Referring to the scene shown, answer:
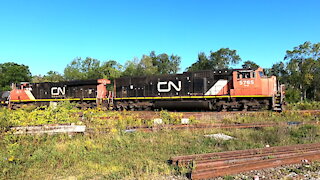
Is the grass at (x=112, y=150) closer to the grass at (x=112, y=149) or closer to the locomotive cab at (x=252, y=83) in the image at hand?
the grass at (x=112, y=149)

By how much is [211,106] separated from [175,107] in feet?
8.58

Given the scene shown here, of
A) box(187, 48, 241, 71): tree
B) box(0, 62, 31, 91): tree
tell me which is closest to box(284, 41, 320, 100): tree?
box(187, 48, 241, 71): tree

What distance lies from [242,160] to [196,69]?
56.9 metres

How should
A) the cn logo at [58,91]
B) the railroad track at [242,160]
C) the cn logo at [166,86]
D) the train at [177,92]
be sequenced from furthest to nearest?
the cn logo at [58,91] → the cn logo at [166,86] → the train at [177,92] → the railroad track at [242,160]

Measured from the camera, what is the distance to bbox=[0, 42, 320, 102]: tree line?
124 feet

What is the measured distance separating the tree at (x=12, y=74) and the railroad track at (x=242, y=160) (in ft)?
236

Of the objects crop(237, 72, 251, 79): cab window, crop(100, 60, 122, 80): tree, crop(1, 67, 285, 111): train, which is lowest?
crop(1, 67, 285, 111): train

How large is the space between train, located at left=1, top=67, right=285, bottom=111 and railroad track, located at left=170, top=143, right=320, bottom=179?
8385 mm

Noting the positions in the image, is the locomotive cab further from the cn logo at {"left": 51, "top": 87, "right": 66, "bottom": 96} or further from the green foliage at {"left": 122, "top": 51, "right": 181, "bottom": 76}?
the green foliage at {"left": 122, "top": 51, "right": 181, "bottom": 76}

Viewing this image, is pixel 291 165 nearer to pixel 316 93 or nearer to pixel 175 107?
pixel 175 107

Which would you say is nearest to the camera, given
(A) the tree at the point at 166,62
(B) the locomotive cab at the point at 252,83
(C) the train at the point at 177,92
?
(B) the locomotive cab at the point at 252,83

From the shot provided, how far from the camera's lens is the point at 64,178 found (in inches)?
141

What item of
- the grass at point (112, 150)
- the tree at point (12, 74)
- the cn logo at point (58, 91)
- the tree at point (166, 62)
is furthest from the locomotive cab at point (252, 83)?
the tree at point (12, 74)

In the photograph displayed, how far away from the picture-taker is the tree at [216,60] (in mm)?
59094
